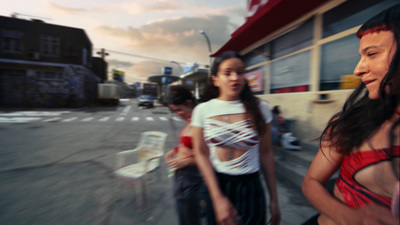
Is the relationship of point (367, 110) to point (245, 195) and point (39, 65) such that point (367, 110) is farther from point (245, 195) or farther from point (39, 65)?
point (39, 65)

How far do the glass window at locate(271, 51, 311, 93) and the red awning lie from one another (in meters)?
1.08

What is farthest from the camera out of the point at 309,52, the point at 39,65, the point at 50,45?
the point at 50,45

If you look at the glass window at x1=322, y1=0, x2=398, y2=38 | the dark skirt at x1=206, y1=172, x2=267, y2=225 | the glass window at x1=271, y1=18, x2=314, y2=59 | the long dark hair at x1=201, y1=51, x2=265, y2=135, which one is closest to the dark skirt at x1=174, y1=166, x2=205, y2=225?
the dark skirt at x1=206, y1=172, x2=267, y2=225

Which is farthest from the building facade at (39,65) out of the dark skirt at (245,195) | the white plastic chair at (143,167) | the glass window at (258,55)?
the dark skirt at (245,195)

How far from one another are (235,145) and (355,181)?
23.9 inches

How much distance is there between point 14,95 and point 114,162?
79.0 feet

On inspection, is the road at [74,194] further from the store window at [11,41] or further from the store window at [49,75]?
the store window at [11,41]

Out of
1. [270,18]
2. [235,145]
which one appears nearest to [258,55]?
[270,18]

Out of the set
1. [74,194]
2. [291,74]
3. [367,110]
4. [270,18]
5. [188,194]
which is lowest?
[74,194]

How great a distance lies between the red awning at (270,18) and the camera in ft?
14.5

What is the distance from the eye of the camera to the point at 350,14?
385cm

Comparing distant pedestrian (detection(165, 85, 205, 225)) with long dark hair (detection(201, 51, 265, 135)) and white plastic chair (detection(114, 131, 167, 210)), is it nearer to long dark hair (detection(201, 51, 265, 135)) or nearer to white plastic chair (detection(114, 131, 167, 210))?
long dark hair (detection(201, 51, 265, 135))

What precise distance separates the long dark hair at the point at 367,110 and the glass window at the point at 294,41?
4.98 m

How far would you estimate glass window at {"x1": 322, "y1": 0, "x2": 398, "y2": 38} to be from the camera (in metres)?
3.45
